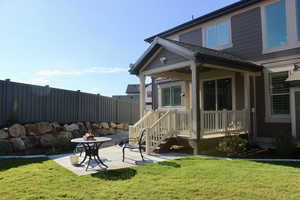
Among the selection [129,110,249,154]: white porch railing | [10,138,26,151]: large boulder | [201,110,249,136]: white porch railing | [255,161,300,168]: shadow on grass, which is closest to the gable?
[129,110,249,154]: white porch railing

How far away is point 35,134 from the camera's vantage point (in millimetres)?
9000

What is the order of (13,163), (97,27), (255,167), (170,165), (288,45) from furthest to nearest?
(97,27)
(288,45)
(13,163)
(170,165)
(255,167)

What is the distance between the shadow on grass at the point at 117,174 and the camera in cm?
460

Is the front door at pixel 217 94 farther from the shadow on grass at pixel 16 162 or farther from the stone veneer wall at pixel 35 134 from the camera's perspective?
the shadow on grass at pixel 16 162

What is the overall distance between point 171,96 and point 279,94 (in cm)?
568

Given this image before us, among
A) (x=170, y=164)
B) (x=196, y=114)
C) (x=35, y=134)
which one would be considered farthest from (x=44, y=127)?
(x=196, y=114)

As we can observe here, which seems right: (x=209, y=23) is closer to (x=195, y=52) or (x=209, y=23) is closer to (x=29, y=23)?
(x=195, y=52)

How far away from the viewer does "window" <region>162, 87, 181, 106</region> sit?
12143 millimetres

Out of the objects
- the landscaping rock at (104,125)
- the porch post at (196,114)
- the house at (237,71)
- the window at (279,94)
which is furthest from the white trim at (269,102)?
the landscaping rock at (104,125)

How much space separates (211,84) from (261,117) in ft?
8.98

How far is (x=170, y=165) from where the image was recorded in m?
5.57

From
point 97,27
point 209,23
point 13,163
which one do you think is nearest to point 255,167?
point 13,163

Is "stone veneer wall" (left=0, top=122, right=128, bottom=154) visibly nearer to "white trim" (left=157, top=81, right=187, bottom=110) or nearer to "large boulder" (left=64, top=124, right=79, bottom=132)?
"large boulder" (left=64, top=124, right=79, bottom=132)

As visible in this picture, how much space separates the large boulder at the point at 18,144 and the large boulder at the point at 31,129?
52 centimetres
